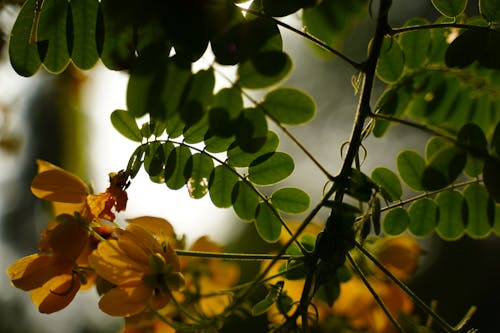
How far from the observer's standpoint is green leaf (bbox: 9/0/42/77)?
3.33ft

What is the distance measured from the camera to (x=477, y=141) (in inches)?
38.4

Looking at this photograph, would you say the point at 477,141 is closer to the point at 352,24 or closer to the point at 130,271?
the point at 352,24

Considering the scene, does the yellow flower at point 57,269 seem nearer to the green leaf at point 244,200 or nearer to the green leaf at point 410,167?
the green leaf at point 244,200

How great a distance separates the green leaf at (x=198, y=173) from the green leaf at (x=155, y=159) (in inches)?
1.9

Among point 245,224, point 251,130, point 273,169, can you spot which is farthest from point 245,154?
point 245,224

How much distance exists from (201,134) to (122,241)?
21 cm

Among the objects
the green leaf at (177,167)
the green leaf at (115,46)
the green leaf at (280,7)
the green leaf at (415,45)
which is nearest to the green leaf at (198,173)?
the green leaf at (177,167)

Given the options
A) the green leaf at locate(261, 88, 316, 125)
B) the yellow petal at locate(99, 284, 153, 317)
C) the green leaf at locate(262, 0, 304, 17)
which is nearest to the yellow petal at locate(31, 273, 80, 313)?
the yellow petal at locate(99, 284, 153, 317)

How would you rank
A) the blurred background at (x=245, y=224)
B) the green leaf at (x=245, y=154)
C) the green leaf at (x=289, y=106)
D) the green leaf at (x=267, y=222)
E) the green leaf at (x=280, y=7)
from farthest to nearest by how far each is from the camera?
the blurred background at (x=245, y=224), the green leaf at (x=267, y=222), the green leaf at (x=245, y=154), the green leaf at (x=289, y=106), the green leaf at (x=280, y=7)

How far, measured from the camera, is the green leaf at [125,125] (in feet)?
3.65

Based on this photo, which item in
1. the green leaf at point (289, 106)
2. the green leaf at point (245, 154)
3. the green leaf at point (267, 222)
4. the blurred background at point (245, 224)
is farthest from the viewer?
the blurred background at point (245, 224)

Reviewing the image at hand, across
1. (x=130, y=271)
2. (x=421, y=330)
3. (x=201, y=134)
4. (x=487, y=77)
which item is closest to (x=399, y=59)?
(x=487, y=77)

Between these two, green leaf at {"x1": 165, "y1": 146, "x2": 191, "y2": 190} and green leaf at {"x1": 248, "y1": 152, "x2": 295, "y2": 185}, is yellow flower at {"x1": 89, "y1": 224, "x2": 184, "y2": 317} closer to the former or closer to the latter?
green leaf at {"x1": 165, "y1": 146, "x2": 191, "y2": 190}

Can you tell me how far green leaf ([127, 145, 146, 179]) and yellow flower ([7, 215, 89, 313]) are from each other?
12 centimetres
